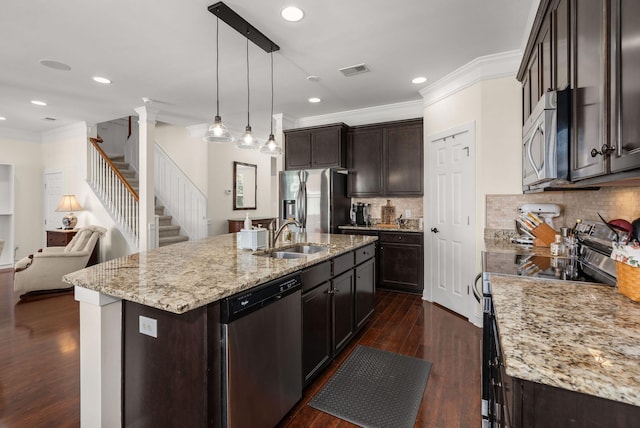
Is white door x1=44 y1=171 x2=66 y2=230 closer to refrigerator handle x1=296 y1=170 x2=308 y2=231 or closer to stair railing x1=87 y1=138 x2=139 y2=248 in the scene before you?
stair railing x1=87 y1=138 x2=139 y2=248

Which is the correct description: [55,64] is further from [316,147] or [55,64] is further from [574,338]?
[574,338]

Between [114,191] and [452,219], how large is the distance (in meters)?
5.76

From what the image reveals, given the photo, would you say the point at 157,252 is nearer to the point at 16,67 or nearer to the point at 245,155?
the point at 16,67

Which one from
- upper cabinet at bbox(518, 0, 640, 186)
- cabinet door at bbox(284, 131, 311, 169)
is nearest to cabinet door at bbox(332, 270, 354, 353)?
upper cabinet at bbox(518, 0, 640, 186)

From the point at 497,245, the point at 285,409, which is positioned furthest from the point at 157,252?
the point at 497,245

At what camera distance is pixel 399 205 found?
197 inches

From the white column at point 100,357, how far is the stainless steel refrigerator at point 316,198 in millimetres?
3173

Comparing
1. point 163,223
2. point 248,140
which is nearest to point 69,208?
point 163,223

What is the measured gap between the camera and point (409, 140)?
4.55 meters

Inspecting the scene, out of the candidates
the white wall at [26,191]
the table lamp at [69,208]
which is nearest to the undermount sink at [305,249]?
the table lamp at [69,208]

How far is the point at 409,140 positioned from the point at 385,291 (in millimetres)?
2228

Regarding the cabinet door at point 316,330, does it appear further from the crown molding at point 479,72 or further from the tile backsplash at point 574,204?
the crown molding at point 479,72

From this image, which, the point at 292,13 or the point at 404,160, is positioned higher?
the point at 292,13

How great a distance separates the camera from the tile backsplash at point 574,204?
1.71 m
